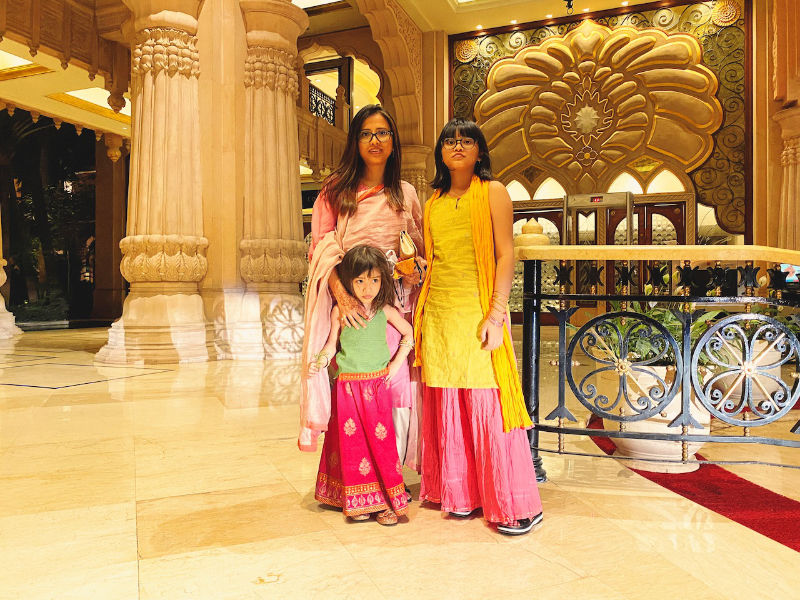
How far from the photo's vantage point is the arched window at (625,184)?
37.2 ft

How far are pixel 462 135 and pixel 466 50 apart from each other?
35.5ft

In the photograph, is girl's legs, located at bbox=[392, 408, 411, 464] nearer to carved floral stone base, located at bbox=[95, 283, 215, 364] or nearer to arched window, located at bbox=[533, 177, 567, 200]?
carved floral stone base, located at bbox=[95, 283, 215, 364]

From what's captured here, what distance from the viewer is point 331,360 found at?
80.0 inches

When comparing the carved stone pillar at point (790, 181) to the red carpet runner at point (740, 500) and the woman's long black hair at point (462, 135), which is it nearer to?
the red carpet runner at point (740, 500)

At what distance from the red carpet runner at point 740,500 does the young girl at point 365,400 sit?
3.77 feet

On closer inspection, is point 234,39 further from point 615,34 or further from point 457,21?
point 615,34

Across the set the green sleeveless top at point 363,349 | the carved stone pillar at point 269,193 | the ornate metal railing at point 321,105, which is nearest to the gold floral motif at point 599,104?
the ornate metal railing at point 321,105

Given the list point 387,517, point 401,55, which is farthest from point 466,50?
point 387,517

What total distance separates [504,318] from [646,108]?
1057 centimetres

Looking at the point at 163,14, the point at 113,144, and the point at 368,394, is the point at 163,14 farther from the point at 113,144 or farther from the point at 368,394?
the point at 113,144

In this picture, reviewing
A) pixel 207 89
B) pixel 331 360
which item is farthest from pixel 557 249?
pixel 207 89

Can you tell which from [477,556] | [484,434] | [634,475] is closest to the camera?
[477,556]

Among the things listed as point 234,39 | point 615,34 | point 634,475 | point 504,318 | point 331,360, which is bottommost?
point 634,475

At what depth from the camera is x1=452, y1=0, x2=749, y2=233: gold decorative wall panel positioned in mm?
10359
